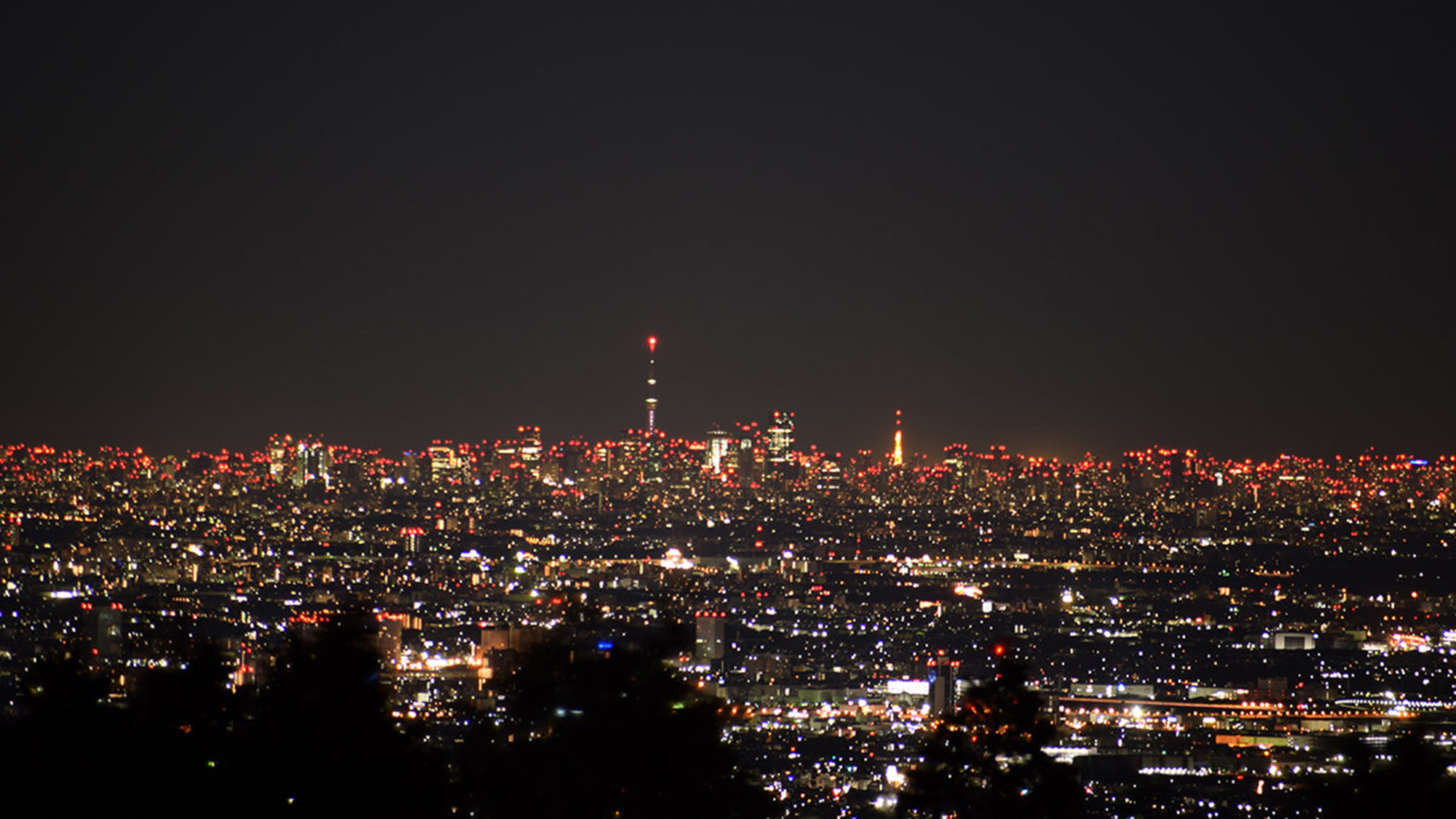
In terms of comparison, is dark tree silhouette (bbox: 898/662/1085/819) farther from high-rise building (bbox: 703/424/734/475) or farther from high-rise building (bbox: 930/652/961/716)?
high-rise building (bbox: 703/424/734/475)

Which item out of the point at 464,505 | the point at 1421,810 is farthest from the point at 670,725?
the point at 464,505

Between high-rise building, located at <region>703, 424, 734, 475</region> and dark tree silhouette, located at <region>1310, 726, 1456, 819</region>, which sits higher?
high-rise building, located at <region>703, 424, 734, 475</region>

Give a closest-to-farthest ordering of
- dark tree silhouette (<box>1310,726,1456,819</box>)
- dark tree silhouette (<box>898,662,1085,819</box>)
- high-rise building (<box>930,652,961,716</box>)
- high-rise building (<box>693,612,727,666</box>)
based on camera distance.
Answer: dark tree silhouette (<box>1310,726,1456,819</box>) → dark tree silhouette (<box>898,662,1085,819</box>) → high-rise building (<box>930,652,961,716</box>) → high-rise building (<box>693,612,727,666</box>)

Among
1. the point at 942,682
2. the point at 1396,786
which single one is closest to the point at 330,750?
the point at 1396,786

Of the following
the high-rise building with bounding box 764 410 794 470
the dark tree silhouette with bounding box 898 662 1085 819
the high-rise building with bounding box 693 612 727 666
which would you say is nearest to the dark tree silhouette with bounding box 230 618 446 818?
the dark tree silhouette with bounding box 898 662 1085 819

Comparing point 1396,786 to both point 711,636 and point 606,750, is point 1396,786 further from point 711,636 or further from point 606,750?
point 711,636

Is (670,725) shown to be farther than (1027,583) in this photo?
No

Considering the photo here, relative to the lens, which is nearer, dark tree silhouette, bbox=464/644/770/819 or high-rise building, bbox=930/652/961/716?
dark tree silhouette, bbox=464/644/770/819

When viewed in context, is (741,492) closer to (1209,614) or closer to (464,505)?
(464,505)
